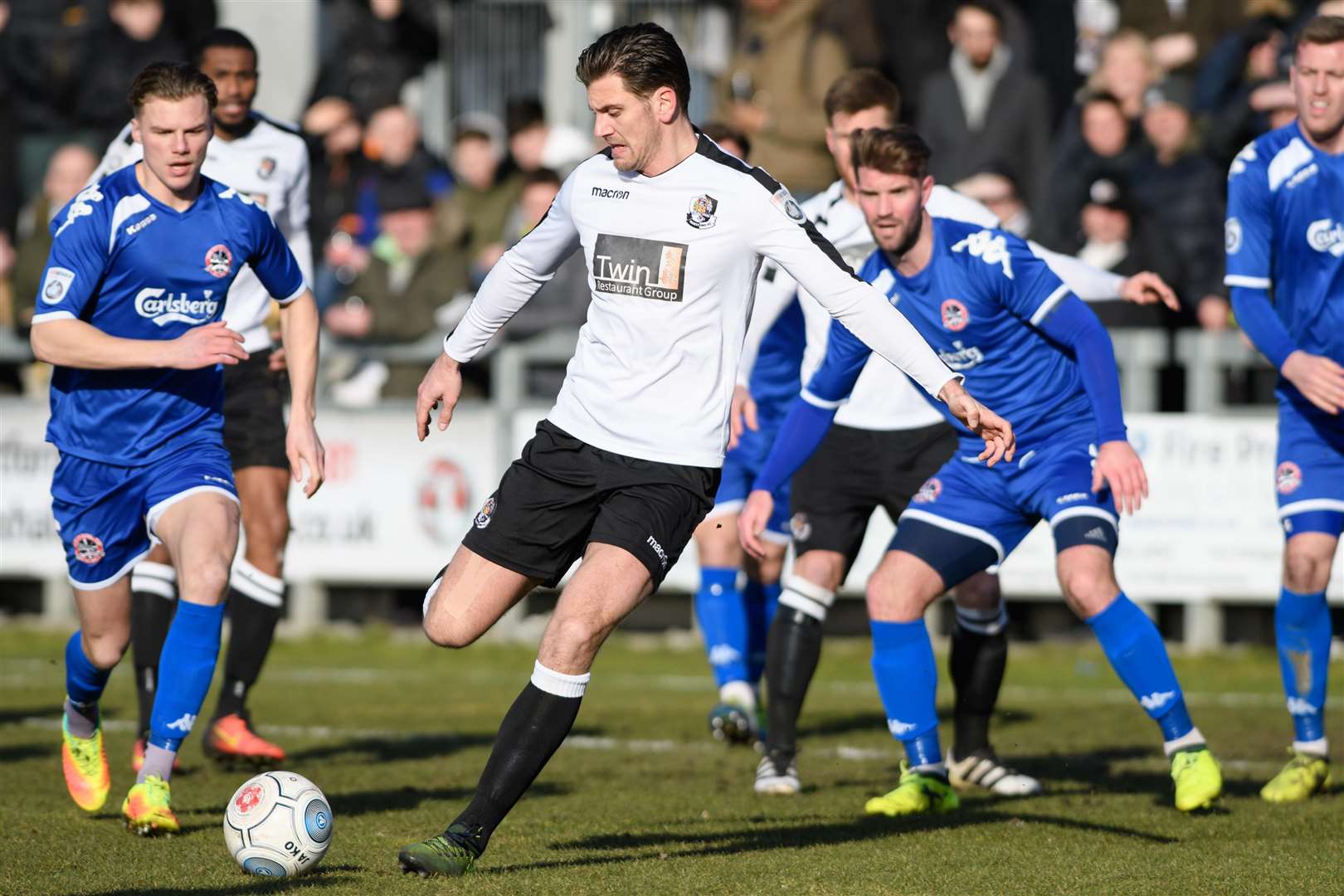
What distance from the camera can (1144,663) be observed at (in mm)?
6965

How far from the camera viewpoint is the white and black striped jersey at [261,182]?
8492 millimetres

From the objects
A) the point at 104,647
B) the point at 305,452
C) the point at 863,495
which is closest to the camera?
the point at 305,452

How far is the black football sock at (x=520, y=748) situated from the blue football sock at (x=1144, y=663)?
→ 2125 millimetres

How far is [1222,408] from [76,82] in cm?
960

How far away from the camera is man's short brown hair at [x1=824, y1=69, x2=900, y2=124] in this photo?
332 inches

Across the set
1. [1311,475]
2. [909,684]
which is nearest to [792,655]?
[909,684]

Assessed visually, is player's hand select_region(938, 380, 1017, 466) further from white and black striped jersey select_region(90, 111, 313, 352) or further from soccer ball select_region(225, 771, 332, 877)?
white and black striped jersey select_region(90, 111, 313, 352)

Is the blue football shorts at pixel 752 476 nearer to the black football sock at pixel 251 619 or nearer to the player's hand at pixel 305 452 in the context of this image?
the black football sock at pixel 251 619

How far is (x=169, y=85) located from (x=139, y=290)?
2.39ft

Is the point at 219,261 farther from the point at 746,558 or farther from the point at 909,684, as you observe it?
the point at 746,558

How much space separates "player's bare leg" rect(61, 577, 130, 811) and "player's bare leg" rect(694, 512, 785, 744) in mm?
2781

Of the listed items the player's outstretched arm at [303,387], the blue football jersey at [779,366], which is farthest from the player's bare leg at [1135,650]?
the player's outstretched arm at [303,387]

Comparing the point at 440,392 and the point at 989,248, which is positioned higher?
the point at 989,248

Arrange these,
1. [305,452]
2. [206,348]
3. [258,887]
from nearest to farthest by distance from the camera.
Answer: [258,887], [206,348], [305,452]
